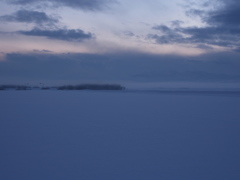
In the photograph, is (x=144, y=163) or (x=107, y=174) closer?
(x=107, y=174)

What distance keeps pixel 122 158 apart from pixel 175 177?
2.65 ft

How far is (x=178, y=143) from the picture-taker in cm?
401

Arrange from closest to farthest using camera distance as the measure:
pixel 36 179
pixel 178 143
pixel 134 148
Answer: pixel 36 179 < pixel 134 148 < pixel 178 143

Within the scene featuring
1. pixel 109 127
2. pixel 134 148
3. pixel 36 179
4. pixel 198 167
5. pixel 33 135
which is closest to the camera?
pixel 36 179

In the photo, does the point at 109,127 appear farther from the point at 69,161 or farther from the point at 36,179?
the point at 36,179

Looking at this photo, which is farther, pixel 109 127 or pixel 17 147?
pixel 109 127

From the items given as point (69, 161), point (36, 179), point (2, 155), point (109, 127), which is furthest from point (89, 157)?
point (109, 127)

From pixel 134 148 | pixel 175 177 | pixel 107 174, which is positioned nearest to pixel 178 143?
pixel 134 148

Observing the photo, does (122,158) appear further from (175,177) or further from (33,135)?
(33,135)

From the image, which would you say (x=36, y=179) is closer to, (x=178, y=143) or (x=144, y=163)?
(x=144, y=163)

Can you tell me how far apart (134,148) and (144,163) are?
65cm

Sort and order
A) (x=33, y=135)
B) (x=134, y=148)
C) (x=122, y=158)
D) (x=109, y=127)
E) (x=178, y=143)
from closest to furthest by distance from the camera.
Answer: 1. (x=122, y=158)
2. (x=134, y=148)
3. (x=178, y=143)
4. (x=33, y=135)
5. (x=109, y=127)

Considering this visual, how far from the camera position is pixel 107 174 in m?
2.77

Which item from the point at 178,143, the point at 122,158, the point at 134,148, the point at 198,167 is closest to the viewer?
the point at 198,167
